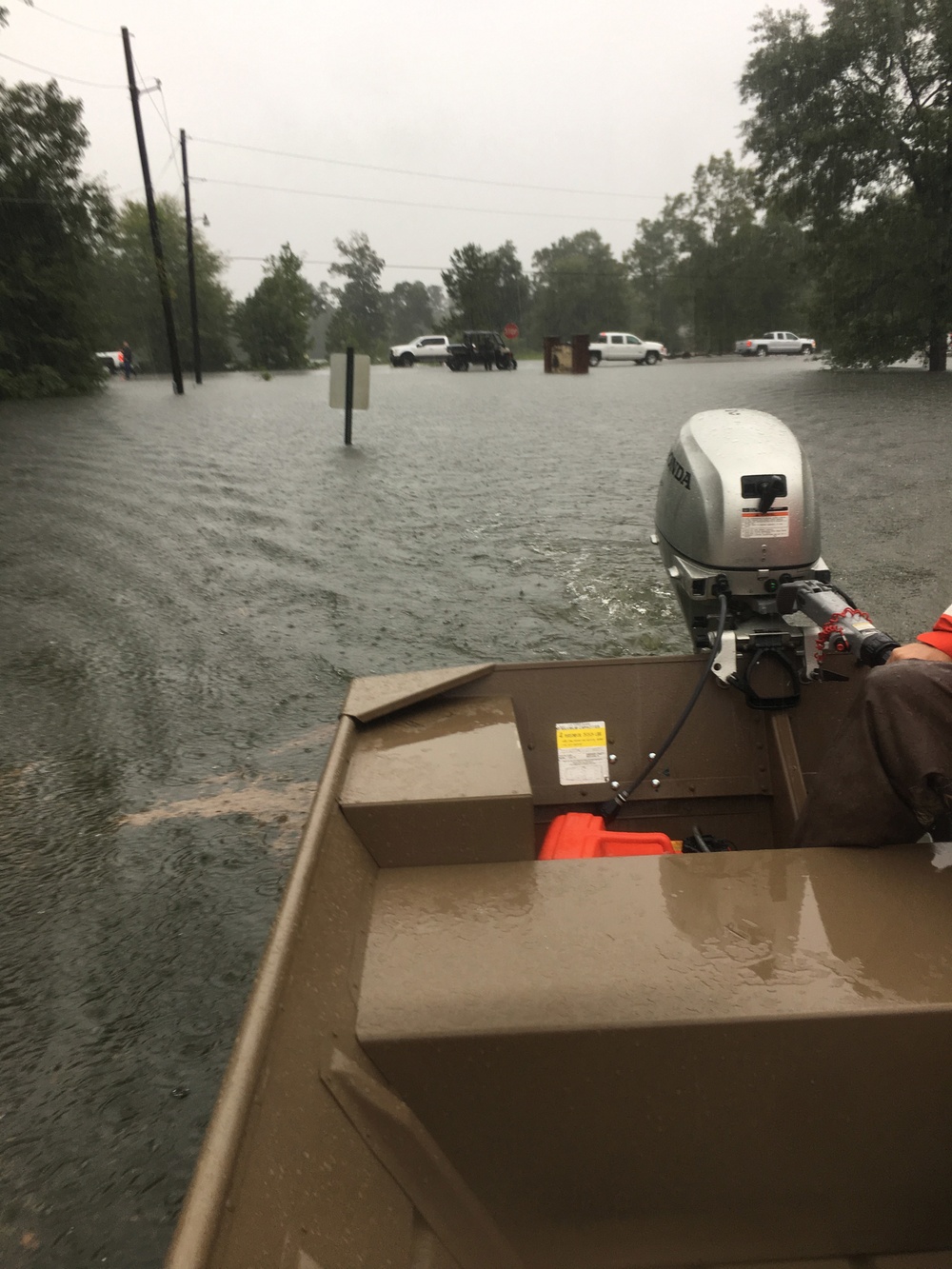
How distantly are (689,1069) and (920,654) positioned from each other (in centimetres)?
101

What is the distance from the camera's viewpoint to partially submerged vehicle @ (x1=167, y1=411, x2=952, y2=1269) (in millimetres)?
1698

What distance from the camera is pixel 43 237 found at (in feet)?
97.1

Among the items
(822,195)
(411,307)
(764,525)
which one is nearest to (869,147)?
(822,195)

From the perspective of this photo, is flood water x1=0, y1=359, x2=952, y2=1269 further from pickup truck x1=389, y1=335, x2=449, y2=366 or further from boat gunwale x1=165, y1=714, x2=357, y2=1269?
pickup truck x1=389, y1=335, x2=449, y2=366

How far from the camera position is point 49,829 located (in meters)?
4.21

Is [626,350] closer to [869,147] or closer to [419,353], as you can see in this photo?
[419,353]

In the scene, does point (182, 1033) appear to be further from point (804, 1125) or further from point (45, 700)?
point (45, 700)

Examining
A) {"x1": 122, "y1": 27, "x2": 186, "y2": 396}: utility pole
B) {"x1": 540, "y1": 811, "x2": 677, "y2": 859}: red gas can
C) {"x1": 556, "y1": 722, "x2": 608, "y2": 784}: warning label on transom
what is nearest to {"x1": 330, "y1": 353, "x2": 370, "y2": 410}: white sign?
{"x1": 556, "y1": 722, "x2": 608, "y2": 784}: warning label on transom

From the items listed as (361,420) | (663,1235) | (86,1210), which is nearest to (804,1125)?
(663,1235)

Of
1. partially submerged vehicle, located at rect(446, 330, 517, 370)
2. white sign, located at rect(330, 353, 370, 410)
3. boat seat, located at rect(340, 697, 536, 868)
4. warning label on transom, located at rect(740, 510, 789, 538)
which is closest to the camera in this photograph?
boat seat, located at rect(340, 697, 536, 868)

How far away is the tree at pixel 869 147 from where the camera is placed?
28125mm

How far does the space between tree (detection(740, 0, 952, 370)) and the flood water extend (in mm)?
14118

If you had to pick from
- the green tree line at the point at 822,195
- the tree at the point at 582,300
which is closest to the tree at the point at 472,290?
the tree at the point at 582,300

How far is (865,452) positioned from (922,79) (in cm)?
2042
